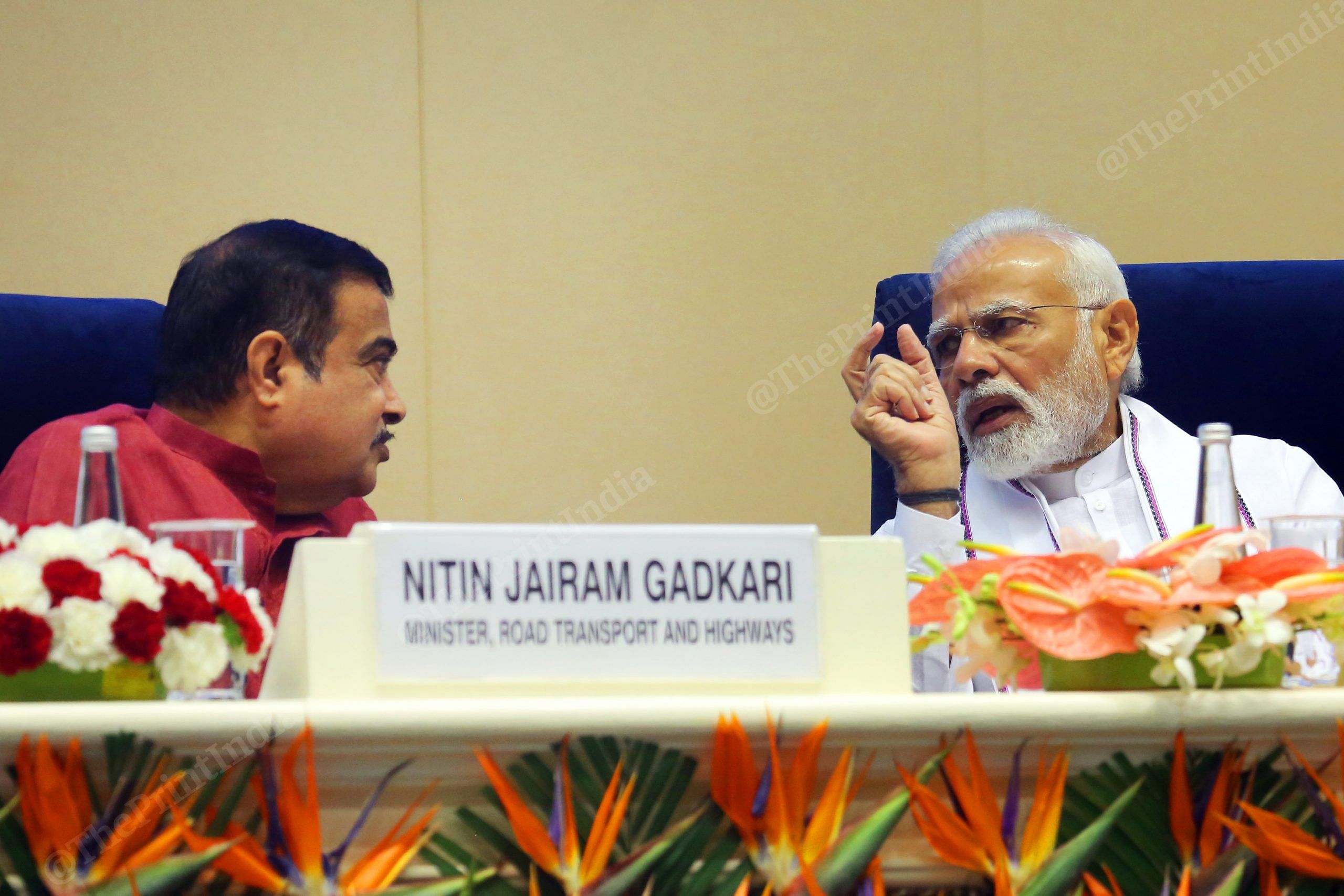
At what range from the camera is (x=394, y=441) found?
2.76 meters

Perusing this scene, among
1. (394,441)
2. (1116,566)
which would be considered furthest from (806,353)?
(1116,566)

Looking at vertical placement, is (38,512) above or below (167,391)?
below

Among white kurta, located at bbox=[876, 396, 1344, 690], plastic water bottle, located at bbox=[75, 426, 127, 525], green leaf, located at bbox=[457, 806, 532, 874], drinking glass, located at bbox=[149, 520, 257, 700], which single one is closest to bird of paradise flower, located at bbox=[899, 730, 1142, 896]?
green leaf, located at bbox=[457, 806, 532, 874]

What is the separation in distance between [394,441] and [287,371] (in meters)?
1.04

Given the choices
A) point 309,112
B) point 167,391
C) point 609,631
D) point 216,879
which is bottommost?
point 216,879

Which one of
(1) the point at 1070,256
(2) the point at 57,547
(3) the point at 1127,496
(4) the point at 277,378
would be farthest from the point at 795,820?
A: (1) the point at 1070,256

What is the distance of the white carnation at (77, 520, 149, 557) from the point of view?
811mm

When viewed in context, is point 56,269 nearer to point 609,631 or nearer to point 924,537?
point 924,537

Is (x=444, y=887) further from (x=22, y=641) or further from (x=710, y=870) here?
(x=22, y=641)

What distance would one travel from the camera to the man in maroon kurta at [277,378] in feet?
5.56

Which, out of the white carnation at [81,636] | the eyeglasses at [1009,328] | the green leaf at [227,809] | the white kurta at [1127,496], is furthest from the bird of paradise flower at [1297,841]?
the eyeglasses at [1009,328]

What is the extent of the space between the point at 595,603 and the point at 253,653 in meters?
0.24

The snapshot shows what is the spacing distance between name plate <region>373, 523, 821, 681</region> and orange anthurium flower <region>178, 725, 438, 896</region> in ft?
0.25

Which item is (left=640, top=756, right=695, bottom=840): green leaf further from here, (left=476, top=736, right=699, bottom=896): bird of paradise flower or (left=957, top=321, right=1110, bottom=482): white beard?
(left=957, top=321, right=1110, bottom=482): white beard
